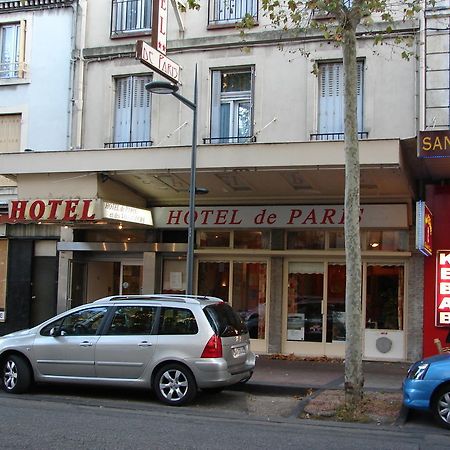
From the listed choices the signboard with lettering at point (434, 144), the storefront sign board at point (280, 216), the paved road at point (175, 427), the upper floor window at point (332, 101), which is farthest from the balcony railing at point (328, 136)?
the paved road at point (175, 427)

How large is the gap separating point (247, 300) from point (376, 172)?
16.2 ft

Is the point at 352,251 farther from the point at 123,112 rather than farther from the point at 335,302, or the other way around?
the point at 123,112

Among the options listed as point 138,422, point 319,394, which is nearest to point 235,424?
point 138,422

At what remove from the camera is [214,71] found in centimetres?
1559

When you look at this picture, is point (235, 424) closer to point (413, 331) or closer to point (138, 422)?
point (138, 422)

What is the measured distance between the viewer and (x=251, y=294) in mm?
15656

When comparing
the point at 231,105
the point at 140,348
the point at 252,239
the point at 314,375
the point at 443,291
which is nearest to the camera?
the point at 140,348

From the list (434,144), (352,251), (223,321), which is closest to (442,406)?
(352,251)

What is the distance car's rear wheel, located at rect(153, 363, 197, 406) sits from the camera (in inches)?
371

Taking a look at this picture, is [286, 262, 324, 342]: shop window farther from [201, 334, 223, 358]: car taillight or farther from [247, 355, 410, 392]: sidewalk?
[201, 334, 223, 358]: car taillight

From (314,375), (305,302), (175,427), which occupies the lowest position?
(175,427)

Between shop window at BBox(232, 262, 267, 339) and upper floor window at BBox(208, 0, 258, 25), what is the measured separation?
19.4 ft

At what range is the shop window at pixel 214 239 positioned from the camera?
1582cm

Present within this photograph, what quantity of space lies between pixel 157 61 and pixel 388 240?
254 inches
